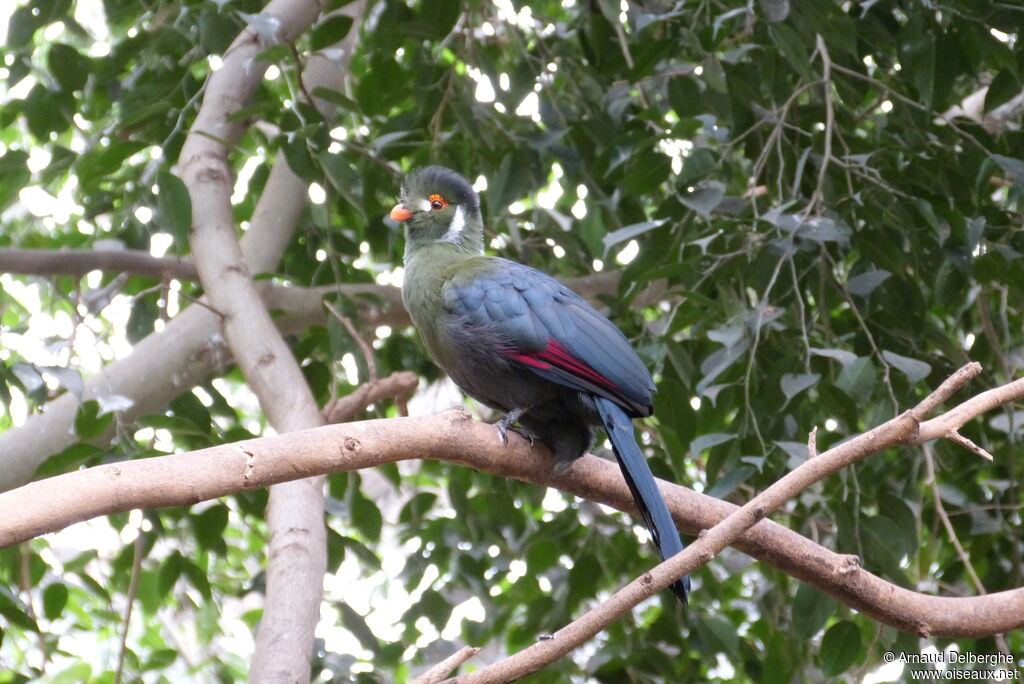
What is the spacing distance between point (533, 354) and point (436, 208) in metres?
0.65

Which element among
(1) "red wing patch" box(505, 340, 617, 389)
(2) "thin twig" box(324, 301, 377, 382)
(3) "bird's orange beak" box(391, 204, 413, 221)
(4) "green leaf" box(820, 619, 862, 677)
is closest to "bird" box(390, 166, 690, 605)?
(1) "red wing patch" box(505, 340, 617, 389)

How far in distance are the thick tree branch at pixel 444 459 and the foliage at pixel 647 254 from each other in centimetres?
25

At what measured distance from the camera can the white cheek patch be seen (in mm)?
2848

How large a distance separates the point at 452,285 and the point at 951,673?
1.57 meters

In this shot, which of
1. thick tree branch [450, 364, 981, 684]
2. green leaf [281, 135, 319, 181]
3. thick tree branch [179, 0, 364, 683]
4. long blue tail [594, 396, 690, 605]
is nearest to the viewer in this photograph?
thick tree branch [450, 364, 981, 684]

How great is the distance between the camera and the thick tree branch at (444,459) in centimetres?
146

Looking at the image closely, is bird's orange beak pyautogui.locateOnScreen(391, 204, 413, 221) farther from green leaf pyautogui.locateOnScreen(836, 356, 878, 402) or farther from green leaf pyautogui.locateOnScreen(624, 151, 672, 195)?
green leaf pyautogui.locateOnScreen(836, 356, 878, 402)

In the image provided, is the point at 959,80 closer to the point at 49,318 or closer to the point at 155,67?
the point at 155,67

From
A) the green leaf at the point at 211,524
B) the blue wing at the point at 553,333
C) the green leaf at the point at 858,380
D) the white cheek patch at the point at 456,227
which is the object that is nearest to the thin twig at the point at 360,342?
the blue wing at the point at 553,333

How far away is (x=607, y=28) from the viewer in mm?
3178

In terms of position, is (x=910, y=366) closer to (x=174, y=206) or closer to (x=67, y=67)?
(x=174, y=206)

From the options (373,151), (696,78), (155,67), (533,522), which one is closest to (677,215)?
(696,78)

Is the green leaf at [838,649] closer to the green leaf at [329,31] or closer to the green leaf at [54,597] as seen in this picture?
the green leaf at [54,597]

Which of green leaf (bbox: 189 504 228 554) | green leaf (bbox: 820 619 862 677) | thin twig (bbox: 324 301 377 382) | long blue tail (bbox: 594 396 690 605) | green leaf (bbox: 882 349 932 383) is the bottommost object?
green leaf (bbox: 820 619 862 677)
